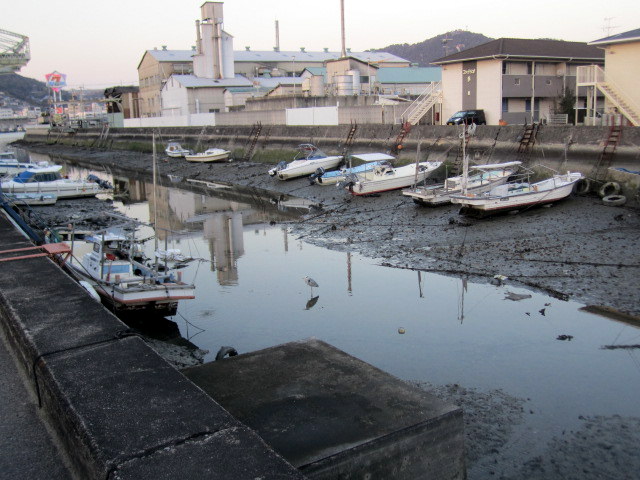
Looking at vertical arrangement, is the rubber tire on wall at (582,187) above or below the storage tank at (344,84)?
below

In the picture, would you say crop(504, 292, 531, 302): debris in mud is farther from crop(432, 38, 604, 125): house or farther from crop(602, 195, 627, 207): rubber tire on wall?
crop(432, 38, 604, 125): house

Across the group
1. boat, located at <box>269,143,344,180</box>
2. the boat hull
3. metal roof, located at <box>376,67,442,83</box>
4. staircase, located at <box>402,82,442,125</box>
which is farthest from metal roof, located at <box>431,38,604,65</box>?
metal roof, located at <box>376,67,442,83</box>

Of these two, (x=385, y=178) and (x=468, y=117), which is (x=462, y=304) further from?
(x=468, y=117)

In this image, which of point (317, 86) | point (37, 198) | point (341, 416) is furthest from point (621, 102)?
point (37, 198)

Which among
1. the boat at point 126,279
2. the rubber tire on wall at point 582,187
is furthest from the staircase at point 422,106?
the boat at point 126,279

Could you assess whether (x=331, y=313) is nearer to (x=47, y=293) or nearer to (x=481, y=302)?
(x=481, y=302)

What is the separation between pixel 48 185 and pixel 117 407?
107 ft

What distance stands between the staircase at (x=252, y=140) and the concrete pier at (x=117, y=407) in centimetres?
4105

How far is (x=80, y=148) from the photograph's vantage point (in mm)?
82125

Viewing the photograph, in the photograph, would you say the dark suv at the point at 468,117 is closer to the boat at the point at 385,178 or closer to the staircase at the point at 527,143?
the boat at the point at 385,178

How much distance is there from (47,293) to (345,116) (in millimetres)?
35589

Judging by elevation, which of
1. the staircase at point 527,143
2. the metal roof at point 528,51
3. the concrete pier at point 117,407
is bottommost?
the concrete pier at point 117,407

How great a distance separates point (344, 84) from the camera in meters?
48.3

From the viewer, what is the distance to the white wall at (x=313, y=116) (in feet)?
138
